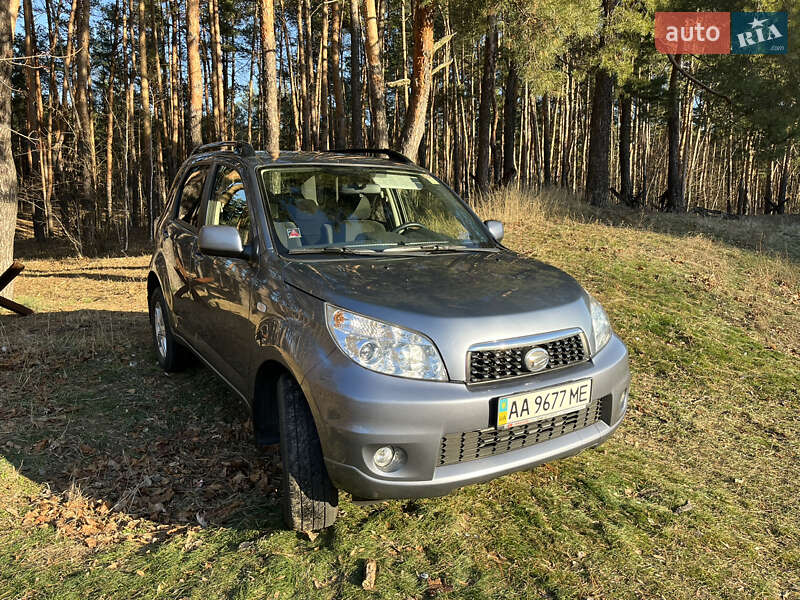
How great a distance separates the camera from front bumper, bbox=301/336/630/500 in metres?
2.25

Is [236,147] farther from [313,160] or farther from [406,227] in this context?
[406,227]

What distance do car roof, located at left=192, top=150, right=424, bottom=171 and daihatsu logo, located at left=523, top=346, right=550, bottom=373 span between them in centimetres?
201

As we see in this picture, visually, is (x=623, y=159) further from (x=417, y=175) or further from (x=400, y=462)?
(x=400, y=462)

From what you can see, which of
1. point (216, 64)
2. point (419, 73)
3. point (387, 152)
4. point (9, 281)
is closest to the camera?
point (387, 152)

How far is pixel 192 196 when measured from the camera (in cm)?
448

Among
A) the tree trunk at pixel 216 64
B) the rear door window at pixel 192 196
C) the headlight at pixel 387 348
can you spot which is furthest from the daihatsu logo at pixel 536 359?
the tree trunk at pixel 216 64

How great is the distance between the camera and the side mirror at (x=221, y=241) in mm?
3031

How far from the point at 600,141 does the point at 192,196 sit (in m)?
13.3

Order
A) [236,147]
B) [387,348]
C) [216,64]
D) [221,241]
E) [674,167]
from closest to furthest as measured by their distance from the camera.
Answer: [387,348], [221,241], [236,147], [674,167], [216,64]

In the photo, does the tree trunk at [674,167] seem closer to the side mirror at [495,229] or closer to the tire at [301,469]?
the side mirror at [495,229]

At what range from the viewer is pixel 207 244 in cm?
308

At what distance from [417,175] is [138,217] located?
1365 inches

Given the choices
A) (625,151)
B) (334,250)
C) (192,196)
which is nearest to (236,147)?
(192,196)

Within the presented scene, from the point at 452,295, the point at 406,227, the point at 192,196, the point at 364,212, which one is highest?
the point at 192,196
